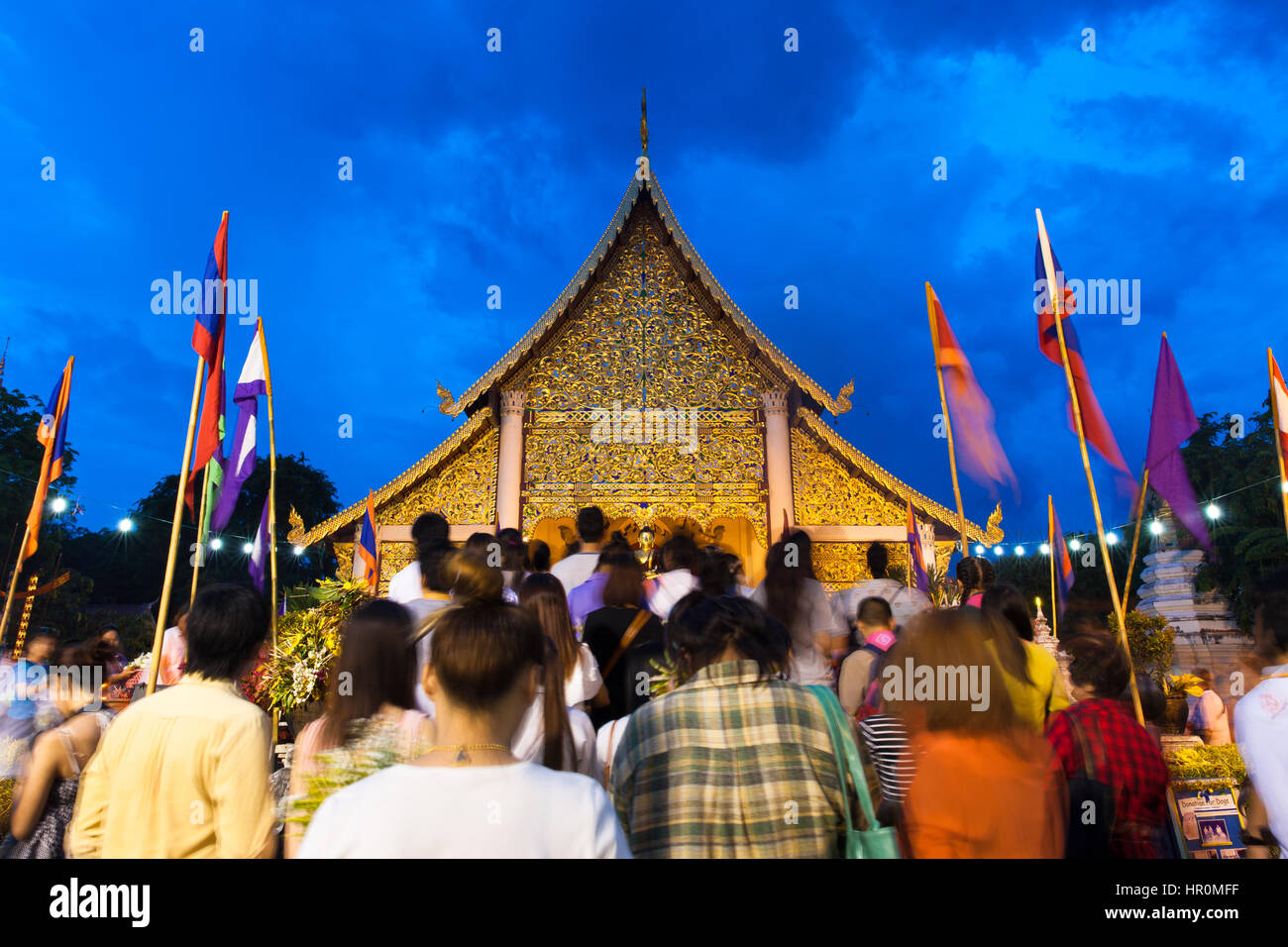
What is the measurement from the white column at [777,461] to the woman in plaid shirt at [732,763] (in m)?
7.85

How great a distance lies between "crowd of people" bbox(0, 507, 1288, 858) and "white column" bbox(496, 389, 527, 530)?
24.2 ft

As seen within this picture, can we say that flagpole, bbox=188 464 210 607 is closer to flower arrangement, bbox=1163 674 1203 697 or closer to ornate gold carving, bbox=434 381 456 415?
ornate gold carving, bbox=434 381 456 415

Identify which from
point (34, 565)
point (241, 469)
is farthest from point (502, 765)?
point (34, 565)

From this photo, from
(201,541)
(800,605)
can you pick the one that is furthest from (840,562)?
(201,541)

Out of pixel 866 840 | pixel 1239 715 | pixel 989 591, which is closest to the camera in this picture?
pixel 866 840

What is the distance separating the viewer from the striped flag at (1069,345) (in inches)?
208

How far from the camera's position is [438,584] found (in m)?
3.47

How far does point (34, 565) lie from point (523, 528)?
24.2 metres

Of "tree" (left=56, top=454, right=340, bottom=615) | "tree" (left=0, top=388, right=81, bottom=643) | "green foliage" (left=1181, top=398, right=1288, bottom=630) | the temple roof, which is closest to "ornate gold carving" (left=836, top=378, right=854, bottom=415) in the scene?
the temple roof

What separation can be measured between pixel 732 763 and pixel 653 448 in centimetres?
859

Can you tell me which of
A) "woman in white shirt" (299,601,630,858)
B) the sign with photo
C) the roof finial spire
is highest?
the roof finial spire

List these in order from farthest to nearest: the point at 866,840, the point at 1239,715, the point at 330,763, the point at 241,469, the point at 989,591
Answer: the point at 241,469, the point at 989,591, the point at 1239,715, the point at 330,763, the point at 866,840

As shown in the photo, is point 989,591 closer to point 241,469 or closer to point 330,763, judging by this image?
point 330,763

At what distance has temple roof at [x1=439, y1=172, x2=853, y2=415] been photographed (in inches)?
421
